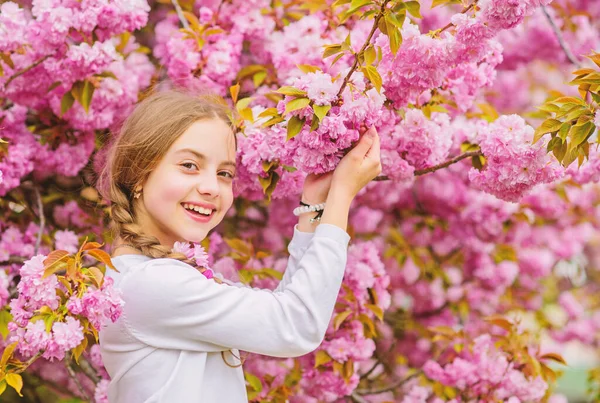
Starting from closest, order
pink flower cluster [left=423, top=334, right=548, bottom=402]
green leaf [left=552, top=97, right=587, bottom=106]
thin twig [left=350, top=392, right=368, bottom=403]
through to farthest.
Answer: green leaf [left=552, top=97, right=587, bottom=106] < pink flower cluster [left=423, top=334, right=548, bottom=402] < thin twig [left=350, top=392, right=368, bottom=403]

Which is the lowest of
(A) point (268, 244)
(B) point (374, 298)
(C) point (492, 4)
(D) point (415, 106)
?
(A) point (268, 244)

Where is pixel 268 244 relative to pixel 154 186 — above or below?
below

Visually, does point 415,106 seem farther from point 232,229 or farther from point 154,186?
point 232,229

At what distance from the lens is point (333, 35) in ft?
8.96

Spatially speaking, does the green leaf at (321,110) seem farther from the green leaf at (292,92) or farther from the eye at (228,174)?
the eye at (228,174)

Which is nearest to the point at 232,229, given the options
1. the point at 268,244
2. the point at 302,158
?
the point at 268,244

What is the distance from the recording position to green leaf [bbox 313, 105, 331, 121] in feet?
5.41

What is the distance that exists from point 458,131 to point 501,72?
264cm

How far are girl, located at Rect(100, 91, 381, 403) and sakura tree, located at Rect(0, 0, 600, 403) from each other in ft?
0.33

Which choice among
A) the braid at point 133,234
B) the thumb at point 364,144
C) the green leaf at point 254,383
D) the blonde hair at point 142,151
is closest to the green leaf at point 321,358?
the green leaf at point 254,383

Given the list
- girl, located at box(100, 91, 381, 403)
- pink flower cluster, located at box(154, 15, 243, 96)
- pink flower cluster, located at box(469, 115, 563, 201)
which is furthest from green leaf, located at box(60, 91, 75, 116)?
pink flower cluster, located at box(469, 115, 563, 201)

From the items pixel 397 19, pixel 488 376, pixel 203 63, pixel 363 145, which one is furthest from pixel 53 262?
pixel 488 376

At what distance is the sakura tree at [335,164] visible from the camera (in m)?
1.71

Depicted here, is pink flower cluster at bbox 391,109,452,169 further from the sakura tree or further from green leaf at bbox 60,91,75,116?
green leaf at bbox 60,91,75,116
